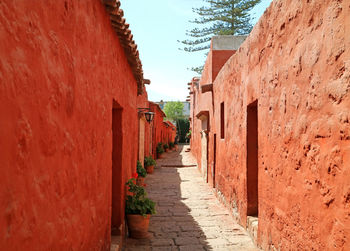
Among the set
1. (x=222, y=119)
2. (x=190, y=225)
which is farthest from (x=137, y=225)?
(x=222, y=119)

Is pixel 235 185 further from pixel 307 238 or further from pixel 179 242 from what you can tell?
pixel 307 238

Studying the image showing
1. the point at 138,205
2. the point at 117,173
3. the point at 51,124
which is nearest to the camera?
the point at 51,124

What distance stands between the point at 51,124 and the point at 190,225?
5086 mm

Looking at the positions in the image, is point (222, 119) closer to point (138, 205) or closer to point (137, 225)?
point (138, 205)

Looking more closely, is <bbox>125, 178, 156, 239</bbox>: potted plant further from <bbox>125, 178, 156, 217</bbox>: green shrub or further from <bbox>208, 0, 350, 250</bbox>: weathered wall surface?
<bbox>208, 0, 350, 250</bbox>: weathered wall surface

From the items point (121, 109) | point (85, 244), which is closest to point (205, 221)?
point (121, 109)

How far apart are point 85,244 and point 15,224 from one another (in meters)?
1.44

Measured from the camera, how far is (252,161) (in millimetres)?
6000

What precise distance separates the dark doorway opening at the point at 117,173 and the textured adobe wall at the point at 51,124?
1615 mm

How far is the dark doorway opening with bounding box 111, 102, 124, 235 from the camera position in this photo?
A: 5117mm

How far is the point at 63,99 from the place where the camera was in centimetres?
215

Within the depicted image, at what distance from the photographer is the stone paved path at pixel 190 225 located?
5238 millimetres

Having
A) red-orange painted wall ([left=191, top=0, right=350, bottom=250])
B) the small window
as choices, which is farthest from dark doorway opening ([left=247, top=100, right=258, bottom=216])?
the small window

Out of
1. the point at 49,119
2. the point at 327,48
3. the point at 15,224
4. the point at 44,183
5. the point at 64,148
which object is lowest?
the point at 15,224
